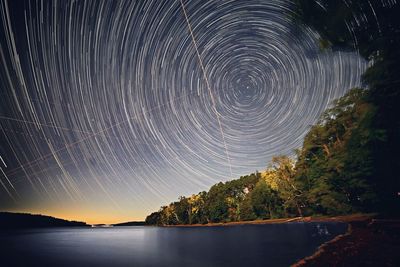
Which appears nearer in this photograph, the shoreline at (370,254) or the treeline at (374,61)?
the shoreline at (370,254)

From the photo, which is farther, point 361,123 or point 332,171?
point 332,171

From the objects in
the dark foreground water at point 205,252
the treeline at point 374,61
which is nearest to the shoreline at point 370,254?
the dark foreground water at point 205,252

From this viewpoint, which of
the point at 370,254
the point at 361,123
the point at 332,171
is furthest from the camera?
the point at 332,171

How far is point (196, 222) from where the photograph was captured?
404ft

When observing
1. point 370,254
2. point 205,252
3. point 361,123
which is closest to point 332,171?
point 361,123

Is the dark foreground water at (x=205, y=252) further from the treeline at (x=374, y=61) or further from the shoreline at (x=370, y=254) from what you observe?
the treeline at (x=374, y=61)

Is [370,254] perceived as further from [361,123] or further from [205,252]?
[205,252]

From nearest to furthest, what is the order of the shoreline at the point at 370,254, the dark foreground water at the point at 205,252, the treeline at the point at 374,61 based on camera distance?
the shoreline at the point at 370,254 → the treeline at the point at 374,61 → the dark foreground water at the point at 205,252

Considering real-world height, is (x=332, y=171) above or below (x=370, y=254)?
above

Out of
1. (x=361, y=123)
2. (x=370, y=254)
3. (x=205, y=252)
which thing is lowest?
(x=370, y=254)

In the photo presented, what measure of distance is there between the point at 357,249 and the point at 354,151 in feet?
36.6

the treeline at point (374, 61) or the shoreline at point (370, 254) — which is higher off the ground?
the treeline at point (374, 61)

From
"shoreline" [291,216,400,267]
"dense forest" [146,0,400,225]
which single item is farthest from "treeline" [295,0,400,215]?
"shoreline" [291,216,400,267]

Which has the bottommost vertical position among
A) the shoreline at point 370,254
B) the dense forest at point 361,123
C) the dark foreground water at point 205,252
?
the shoreline at point 370,254
